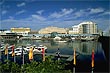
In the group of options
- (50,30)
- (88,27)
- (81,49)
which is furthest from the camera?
(81,49)

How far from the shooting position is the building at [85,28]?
276 centimetres

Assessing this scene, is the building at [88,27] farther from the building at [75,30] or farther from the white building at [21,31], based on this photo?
the white building at [21,31]

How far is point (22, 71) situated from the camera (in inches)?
95.0

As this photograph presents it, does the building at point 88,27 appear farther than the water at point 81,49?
No

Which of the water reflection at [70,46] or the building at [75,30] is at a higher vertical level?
the building at [75,30]

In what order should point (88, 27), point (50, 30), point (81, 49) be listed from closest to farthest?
point (88, 27), point (50, 30), point (81, 49)

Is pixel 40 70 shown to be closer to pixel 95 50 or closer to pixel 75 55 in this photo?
pixel 75 55

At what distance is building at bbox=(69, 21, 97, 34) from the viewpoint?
9.05 feet

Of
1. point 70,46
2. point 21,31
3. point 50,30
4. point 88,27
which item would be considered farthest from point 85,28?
point 21,31

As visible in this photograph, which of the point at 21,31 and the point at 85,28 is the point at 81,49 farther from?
the point at 21,31

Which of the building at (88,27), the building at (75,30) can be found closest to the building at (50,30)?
the building at (75,30)

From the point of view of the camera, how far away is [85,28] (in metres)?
2.80

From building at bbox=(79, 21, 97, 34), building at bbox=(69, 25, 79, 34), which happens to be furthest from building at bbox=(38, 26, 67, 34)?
building at bbox=(79, 21, 97, 34)

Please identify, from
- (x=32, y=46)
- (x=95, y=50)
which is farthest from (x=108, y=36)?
(x=32, y=46)
